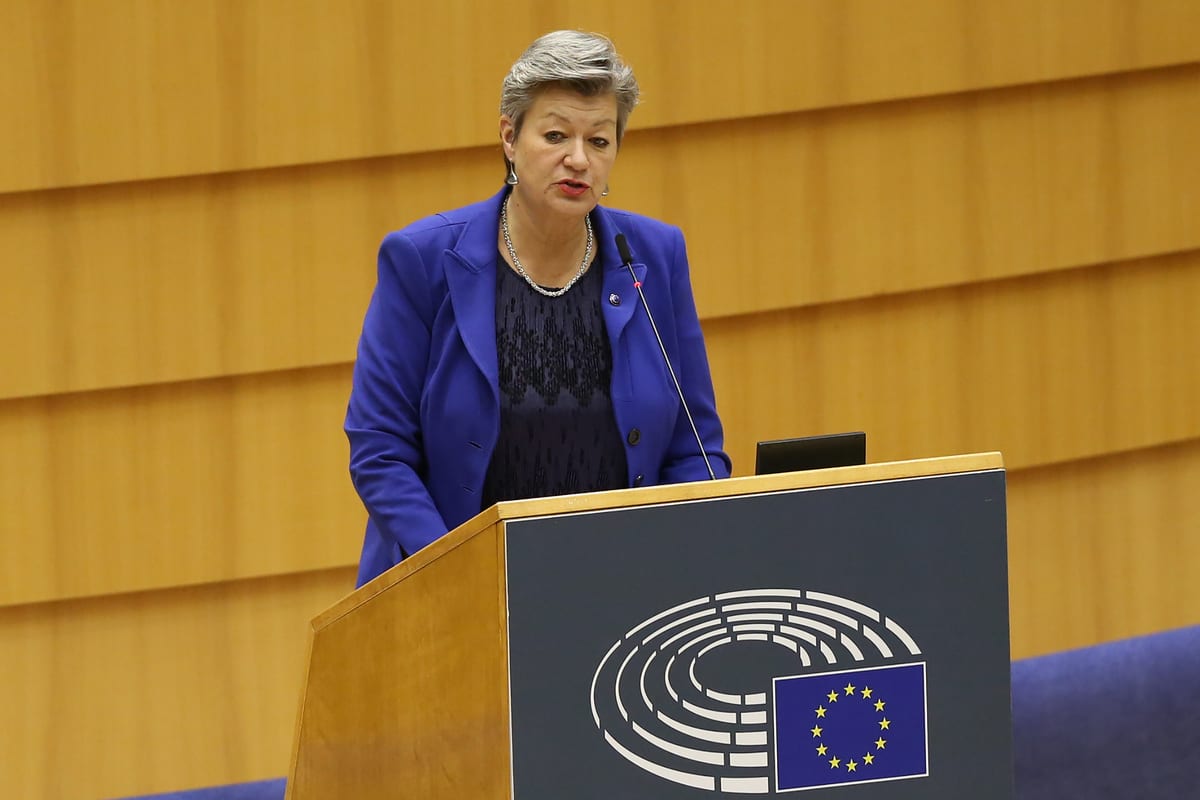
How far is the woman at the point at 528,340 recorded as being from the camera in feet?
7.00

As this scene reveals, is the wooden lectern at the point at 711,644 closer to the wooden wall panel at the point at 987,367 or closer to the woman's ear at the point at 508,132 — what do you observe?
the woman's ear at the point at 508,132

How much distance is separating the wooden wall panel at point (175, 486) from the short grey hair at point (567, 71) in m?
1.25

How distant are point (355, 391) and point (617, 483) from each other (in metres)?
0.38

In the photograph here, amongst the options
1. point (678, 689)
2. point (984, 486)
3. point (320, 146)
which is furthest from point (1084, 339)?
point (678, 689)


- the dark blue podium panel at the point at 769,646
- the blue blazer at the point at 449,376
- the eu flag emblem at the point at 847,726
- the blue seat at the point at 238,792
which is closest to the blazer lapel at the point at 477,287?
the blue blazer at the point at 449,376

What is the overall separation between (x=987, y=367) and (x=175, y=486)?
5.62 feet

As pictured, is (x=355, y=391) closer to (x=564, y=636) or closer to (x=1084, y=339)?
(x=564, y=636)

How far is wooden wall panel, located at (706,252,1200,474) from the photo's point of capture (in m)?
3.50

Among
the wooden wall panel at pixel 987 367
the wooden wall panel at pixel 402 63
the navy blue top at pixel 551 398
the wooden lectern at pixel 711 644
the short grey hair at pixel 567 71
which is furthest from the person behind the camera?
the wooden wall panel at pixel 987 367

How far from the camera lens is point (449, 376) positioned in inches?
86.7

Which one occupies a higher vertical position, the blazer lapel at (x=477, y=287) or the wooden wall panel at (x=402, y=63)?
the wooden wall panel at (x=402, y=63)

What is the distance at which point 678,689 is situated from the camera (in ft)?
5.80

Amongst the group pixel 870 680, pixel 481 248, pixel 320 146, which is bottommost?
pixel 870 680

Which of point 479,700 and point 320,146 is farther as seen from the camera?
point 320,146
